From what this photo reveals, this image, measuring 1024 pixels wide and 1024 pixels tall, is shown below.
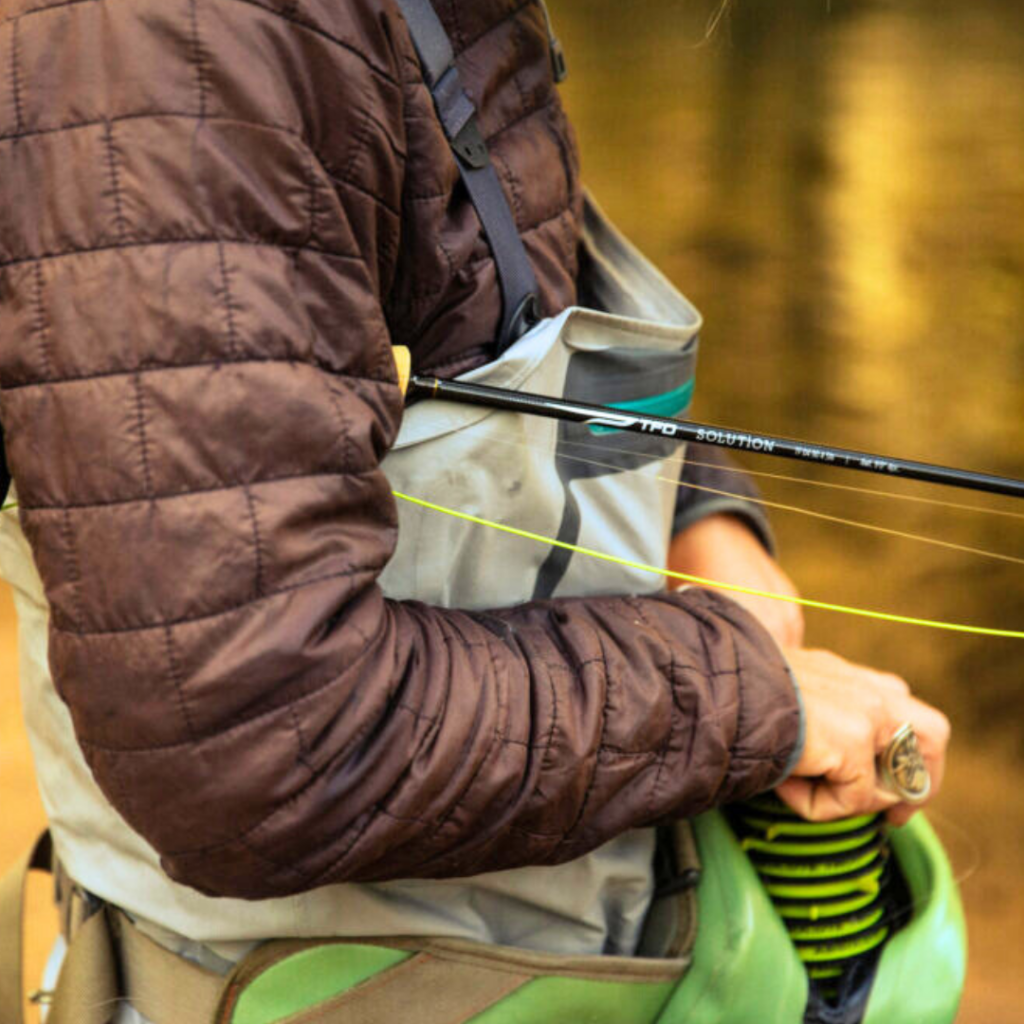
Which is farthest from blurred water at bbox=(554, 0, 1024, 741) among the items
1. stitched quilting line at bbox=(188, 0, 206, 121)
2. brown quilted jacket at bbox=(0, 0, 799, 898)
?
stitched quilting line at bbox=(188, 0, 206, 121)

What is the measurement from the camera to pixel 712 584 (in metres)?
0.95

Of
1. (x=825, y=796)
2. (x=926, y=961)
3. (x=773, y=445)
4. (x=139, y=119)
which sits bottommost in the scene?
(x=926, y=961)

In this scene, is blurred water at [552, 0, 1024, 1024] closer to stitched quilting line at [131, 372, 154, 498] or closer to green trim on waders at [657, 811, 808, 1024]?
green trim on waders at [657, 811, 808, 1024]

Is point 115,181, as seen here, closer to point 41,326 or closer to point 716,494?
point 41,326

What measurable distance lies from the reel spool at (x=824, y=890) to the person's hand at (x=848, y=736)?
3 cm

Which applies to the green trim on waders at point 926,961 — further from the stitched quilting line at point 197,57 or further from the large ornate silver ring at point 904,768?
the stitched quilting line at point 197,57

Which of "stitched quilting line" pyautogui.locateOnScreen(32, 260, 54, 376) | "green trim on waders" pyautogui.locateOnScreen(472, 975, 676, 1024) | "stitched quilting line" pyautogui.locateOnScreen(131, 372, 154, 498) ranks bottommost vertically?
"green trim on waders" pyautogui.locateOnScreen(472, 975, 676, 1024)

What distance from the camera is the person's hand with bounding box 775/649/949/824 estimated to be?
842mm

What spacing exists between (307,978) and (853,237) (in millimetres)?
586

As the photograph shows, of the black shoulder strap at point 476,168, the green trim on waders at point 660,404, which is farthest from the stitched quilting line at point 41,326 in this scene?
the green trim on waders at point 660,404

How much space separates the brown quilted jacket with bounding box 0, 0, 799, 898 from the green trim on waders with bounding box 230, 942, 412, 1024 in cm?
12

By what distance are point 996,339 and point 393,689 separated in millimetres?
488

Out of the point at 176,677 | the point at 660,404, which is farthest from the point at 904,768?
the point at 176,677

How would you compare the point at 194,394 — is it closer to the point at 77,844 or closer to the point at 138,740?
the point at 138,740
